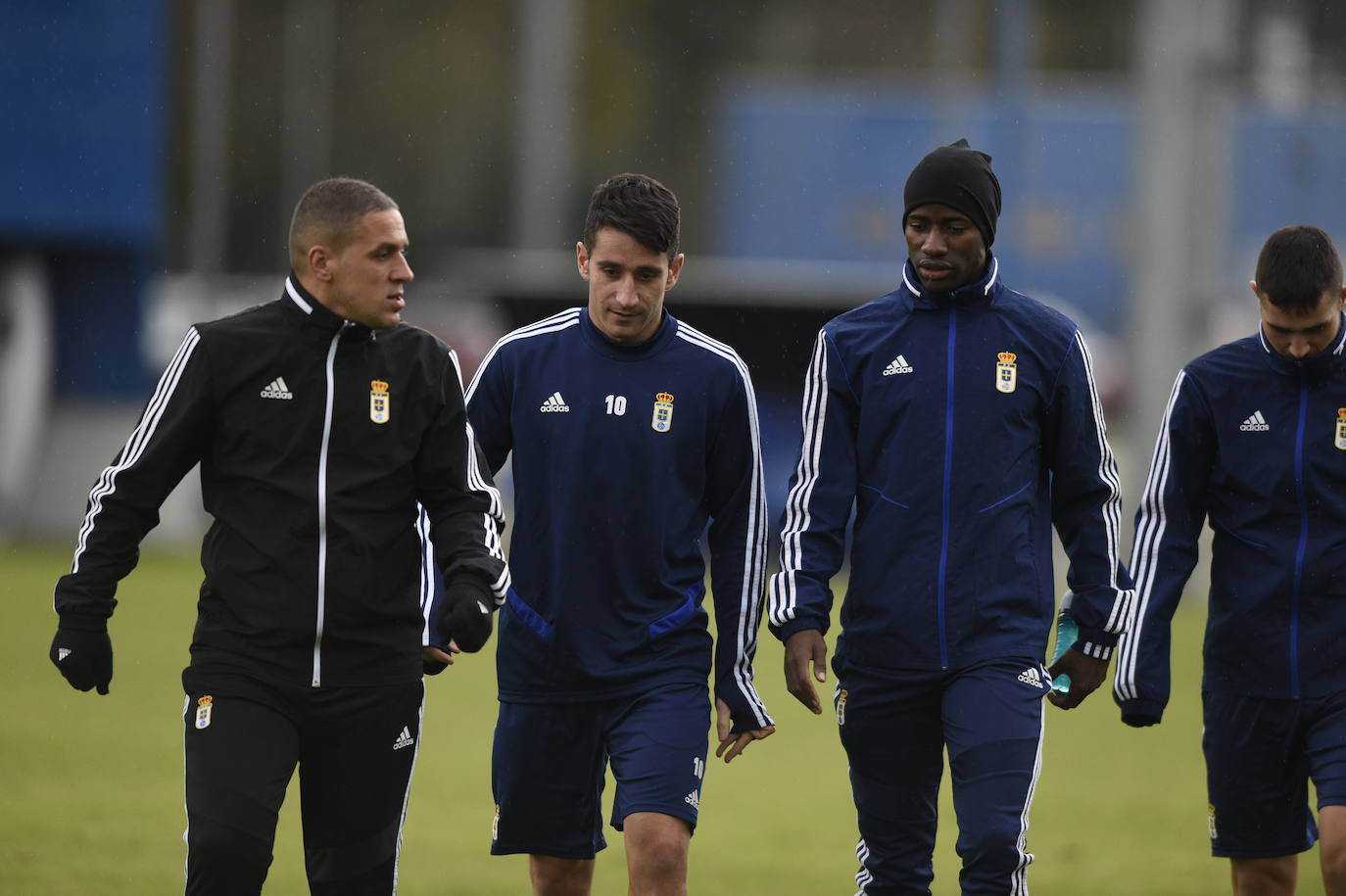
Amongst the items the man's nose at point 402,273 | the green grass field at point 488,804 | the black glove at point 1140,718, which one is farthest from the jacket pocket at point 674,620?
the green grass field at point 488,804

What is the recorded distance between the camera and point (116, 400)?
1015 inches

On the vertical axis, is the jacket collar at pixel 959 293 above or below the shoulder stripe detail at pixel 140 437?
above

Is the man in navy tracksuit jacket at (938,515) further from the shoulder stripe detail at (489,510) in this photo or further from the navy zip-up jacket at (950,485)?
the shoulder stripe detail at (489,510)

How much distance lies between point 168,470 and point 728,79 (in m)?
51.3

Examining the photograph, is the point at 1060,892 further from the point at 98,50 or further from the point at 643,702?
the point at 98,50

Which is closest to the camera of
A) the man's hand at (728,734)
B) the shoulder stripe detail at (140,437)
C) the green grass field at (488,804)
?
the shoulder stripe detail at (140,437)

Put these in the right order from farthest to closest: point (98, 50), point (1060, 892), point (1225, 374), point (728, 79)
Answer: point (728, 79), point (98, 50), point (1060, 892), point (1225, 374)

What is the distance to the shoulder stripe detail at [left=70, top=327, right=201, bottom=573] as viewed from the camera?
5.61 meters

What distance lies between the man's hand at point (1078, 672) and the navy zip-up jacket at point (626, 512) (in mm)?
928

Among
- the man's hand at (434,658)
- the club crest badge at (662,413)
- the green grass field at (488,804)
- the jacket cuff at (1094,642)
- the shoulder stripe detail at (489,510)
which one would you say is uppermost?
the club crest badge at (662,413)

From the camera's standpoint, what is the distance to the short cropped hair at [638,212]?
6.24 meters

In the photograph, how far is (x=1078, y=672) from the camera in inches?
246

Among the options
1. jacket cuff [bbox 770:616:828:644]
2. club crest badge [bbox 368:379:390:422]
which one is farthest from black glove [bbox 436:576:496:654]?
jacket cuff [bbox 770:616:828:644]

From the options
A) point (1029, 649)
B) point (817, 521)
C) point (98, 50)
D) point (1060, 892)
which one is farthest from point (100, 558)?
point (98, 50)
